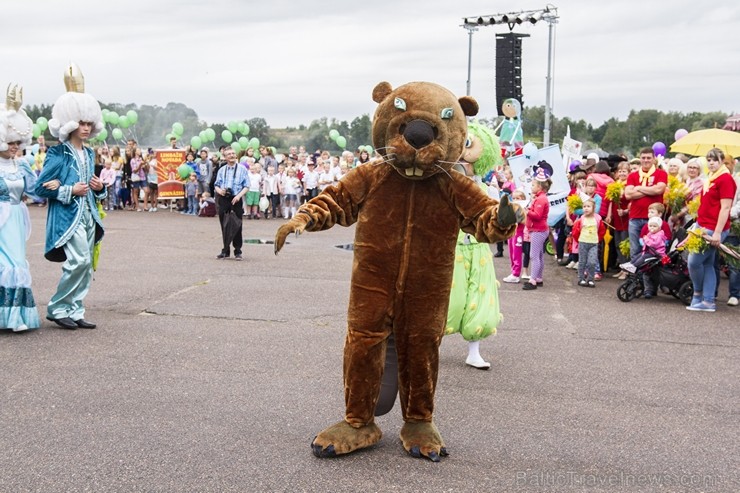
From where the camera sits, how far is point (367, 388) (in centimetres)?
448

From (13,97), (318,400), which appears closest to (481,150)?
(318,400)

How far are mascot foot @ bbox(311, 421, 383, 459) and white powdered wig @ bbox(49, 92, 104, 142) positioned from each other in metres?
4.46

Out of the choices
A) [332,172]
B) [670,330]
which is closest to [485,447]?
[670,330]

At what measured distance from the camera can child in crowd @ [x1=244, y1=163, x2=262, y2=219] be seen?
2153cm

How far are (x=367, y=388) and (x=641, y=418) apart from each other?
2.04m

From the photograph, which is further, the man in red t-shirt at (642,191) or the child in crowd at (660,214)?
the man in red t-shirt at (642,191)

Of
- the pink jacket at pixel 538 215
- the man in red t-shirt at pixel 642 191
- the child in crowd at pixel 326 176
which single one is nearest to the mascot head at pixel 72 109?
the pink jacket at pixel 538 215

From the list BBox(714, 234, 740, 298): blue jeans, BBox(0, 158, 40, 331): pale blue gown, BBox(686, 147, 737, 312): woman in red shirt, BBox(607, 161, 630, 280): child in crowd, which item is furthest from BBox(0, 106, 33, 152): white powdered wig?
BBox(607, 161, 630, 280): child in crowd

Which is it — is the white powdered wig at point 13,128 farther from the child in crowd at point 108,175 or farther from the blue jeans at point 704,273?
the child in crowd at point 108,175

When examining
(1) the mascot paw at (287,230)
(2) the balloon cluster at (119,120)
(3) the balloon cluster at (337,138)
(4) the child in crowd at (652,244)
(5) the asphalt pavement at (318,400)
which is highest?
(2) the balloon cluster at (119,120)

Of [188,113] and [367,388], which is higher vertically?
[188,113]

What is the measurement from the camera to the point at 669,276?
33.2 feet

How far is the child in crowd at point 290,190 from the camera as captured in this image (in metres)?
22.3

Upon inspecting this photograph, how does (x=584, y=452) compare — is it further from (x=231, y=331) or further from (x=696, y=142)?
(x=696, y=142)
